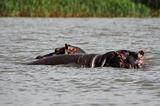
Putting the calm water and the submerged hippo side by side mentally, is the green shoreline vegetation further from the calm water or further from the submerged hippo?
the submerged hippo

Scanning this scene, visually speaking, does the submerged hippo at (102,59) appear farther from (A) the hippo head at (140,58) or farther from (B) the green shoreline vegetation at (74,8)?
(B) the green shoreline vegetation at (74,8)

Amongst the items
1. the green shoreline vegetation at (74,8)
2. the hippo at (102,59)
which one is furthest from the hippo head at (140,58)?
the green shoreline vegetation at (74,8)

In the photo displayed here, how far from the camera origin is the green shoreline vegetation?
52.1 meters

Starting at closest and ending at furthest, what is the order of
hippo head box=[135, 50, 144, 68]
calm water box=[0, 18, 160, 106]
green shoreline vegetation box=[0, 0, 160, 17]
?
calm water box=[0, 18, 160, 106] → hippo head box=[135, 50, 144, 68] → green shoreline vegetation box=[0, 0, 160, 17]

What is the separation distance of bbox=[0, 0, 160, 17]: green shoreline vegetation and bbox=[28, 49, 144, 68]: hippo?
3372 centimetres

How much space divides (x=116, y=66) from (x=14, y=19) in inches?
1289

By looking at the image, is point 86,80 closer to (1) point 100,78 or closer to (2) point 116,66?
(1) point 100,78

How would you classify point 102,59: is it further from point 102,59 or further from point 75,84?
point 75,84

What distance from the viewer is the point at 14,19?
49625 millimetres

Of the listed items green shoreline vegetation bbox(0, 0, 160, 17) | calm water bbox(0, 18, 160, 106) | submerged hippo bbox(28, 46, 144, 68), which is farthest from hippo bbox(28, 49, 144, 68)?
green shoreline vegetation bbox(0, 0, 160, 17)

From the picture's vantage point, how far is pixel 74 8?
53906 millimetres

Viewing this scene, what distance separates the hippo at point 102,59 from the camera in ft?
56.0

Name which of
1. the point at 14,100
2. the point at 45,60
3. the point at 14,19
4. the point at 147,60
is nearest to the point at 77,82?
the point at 14,100

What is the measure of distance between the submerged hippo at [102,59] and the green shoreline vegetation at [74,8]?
33.7 meters
